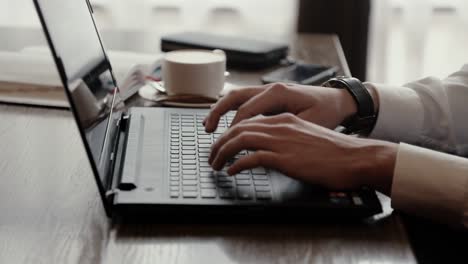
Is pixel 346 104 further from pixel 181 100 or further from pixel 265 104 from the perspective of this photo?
pixel 181 100

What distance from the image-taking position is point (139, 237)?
0.71 meters

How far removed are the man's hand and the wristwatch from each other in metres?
0.20

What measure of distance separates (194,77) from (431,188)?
509mm

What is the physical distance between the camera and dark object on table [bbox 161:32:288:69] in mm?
1414

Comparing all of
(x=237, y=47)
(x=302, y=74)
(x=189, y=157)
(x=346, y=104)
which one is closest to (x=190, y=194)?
(x=189, y=157)

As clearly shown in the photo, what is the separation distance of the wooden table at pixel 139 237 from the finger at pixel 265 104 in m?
0.22

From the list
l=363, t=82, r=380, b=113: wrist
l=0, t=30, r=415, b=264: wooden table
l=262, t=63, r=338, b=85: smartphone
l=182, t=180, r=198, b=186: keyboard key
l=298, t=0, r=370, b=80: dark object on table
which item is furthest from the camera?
l=298, t=0, r=370, b=80: dark object on table

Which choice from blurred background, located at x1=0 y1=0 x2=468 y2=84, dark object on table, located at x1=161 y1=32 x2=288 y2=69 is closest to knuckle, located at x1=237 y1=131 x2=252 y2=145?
dark object on table, located at x1=161 y1=32 x2=288 y2=69

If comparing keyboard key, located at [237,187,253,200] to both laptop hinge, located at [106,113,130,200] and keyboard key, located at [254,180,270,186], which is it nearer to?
keyboard key, located at [254,180,270,186]

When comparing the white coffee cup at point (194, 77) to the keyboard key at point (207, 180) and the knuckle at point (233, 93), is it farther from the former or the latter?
the keyboard key at point (207, 180)

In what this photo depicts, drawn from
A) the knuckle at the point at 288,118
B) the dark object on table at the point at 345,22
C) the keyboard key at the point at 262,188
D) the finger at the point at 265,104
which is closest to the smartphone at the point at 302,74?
the finger at the point at 265,104

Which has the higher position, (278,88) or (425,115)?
(278,88)

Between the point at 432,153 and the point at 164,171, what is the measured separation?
0.32 metres

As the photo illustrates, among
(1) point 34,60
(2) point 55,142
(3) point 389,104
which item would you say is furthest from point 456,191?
(1) point 34,60
